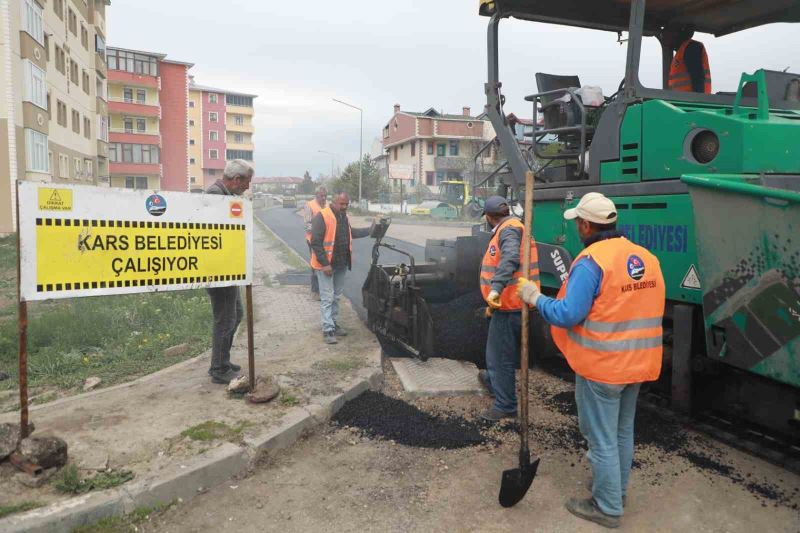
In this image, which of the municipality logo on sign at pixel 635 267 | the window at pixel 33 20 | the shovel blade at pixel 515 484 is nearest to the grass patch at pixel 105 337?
the shovel blade at pixel 515 484

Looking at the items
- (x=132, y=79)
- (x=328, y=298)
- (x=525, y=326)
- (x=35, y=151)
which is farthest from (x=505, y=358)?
(x=132, y=79)

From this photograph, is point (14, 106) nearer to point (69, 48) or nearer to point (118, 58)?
point (69, 48)

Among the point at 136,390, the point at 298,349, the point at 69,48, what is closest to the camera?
the point at 136,390

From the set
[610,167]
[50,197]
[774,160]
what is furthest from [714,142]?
[50,197]

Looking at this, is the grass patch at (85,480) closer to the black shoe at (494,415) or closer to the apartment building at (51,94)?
the black shoe at (494,415)

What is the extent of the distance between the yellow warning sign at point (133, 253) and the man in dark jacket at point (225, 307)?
34 cm

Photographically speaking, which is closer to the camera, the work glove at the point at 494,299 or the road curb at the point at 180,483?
the road curb at the point at 180,483

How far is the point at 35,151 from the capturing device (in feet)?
76.4

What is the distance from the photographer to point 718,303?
3.42 metres

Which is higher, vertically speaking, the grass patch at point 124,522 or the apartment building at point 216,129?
the apartment building at point 216,129

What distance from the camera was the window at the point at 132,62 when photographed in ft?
187

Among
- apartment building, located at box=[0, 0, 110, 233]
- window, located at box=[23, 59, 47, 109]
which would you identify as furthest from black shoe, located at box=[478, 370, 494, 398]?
window, located at box=[23, 59, 47, 109]

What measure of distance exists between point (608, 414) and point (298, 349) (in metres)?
3.74

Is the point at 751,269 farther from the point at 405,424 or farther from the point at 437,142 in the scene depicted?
the point at 437,142
